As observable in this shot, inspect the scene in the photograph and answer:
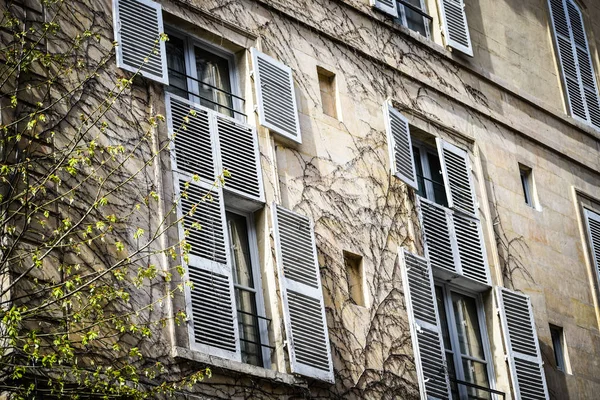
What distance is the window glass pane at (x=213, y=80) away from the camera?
1447cm

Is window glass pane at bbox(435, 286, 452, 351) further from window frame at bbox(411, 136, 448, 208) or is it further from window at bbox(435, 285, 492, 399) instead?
window frame at bbox(411, 136, 448, 208)

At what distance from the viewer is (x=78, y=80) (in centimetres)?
1283

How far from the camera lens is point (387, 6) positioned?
16.9 metres

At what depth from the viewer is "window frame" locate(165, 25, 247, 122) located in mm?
14328

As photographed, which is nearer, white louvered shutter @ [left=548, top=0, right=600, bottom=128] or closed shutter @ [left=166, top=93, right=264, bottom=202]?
closed shutter @ [left=166, top=93, right=264, bottom=202]

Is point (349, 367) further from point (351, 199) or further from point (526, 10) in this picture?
point (526, 10)

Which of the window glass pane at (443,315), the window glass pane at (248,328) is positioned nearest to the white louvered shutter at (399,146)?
the window glass pane at (443,315)

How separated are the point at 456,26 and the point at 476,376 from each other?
15.3 feet

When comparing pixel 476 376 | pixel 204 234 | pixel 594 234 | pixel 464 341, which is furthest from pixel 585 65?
pixel 204 234

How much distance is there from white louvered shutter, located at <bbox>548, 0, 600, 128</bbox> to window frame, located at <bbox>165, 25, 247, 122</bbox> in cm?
616

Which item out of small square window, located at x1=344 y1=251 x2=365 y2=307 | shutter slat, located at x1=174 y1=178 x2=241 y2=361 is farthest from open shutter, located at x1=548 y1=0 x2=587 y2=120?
shutter slat, located at x1=174 y1=178 x2=241 y2=361

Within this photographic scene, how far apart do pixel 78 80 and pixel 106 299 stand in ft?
7.28

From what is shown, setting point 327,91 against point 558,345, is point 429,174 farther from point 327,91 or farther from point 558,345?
point 558,345

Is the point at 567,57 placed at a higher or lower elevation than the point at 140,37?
higher
